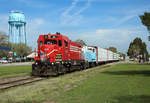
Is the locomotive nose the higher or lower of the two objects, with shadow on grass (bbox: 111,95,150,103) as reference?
higher

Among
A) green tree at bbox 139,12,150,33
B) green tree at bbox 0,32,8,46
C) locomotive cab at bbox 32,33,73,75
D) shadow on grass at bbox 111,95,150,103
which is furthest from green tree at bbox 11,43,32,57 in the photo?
shadow on grass at bbox 111,95,150,103

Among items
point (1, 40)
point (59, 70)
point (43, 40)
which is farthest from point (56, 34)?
point (1, 40)

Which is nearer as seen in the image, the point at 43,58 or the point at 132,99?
the point at 132,99

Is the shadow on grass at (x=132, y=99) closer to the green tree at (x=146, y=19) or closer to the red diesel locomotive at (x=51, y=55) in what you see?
the red diesel locomotive at (x=51, y=55)

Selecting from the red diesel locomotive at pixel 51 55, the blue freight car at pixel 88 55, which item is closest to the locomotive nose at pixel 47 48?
the red diesel locomotive at pixel 51 55

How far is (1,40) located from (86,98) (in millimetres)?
61515

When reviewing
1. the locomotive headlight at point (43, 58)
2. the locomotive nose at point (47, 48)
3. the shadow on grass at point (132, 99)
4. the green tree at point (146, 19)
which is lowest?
the shadow on grass at point (132, 99)

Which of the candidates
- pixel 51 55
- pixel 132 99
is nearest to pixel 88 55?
pixel 51 55

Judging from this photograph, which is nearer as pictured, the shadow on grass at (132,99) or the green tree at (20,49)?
the shadow on grass at (132,99)

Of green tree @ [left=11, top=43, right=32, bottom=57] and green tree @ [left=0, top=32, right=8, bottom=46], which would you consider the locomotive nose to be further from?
green tree @ [left=11, top=43, right=32, bottom=57]

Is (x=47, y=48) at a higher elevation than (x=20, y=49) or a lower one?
lower

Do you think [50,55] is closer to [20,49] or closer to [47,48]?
[47,48]

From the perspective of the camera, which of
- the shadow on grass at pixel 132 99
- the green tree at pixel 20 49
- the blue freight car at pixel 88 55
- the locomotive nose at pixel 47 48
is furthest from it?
the green tree at pixel 20 49

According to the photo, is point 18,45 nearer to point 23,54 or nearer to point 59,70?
point 23,54
